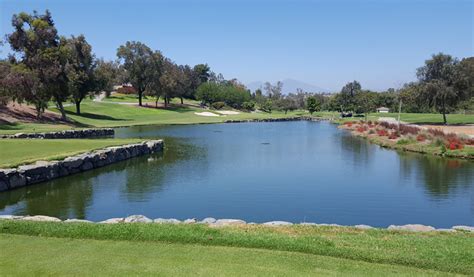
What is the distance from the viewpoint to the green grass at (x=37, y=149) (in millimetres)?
23062

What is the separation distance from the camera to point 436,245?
987 cm

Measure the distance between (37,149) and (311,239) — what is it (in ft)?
70.3

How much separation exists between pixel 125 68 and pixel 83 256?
93185mm

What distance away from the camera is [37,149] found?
26.7 m

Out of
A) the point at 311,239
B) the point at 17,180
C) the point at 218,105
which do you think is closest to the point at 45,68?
the point at 17,180

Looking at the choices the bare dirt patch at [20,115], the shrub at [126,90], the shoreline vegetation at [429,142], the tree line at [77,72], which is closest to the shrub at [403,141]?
the shoreline vegetation at [429,142]

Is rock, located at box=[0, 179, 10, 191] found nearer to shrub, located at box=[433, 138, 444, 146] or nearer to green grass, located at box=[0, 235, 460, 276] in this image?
green grass, located at box=[0, 235, 460, 276]

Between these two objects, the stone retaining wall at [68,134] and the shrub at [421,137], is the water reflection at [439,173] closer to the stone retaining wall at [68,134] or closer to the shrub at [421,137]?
the shrub at [421,137]

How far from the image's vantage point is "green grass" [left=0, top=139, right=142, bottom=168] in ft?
75.7

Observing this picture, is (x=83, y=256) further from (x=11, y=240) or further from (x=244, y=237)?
(x=244, y=237)

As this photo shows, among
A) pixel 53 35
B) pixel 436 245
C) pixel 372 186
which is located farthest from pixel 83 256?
pixel 53 35

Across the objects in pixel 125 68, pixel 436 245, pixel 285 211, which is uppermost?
pixel 125 68

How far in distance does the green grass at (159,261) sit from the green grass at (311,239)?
0.30 m

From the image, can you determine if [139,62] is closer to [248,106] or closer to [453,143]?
[248,106]
